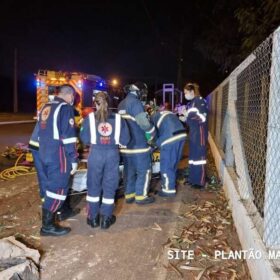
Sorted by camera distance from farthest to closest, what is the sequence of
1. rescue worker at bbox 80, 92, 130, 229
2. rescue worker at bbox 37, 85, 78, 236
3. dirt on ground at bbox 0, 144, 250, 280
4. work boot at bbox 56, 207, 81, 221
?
1. work boot at bbox 56, 207, 81, 221
2. rescue worker at bbox 80, 92, 130, 229
3. rescue worker at bbox 37, 85, 78, 236
4. dirt on ground at bbox 0, 144, 250, 280

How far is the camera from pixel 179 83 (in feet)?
103

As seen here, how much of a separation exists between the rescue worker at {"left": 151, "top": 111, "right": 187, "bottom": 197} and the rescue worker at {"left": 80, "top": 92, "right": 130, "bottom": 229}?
1580mm

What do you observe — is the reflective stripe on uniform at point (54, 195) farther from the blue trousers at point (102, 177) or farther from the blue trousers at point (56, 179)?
the blue trousers at point (102, 177)

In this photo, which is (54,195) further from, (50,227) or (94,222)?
(94,222)

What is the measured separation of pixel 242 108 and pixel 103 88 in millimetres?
9976

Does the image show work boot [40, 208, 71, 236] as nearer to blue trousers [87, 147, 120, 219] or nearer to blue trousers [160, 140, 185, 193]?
blue trousers [87, 147, 120, 219]

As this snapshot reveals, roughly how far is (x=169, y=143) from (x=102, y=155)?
1.86m

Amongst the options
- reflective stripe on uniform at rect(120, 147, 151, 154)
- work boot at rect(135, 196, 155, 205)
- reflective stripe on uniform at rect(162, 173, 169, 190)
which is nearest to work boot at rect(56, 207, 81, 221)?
work boot at rect(135, 196, 155, 205)

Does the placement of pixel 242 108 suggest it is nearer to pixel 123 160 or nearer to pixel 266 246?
pixel 123 160

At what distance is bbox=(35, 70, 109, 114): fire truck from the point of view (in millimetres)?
14203

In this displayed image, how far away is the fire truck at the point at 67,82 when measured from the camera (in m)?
14.2

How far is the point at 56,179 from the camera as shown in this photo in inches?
191

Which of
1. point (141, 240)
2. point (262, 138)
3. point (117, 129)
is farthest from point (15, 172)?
point (262, 138)

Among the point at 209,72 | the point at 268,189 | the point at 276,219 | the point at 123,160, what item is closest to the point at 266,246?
the point at 276,219
